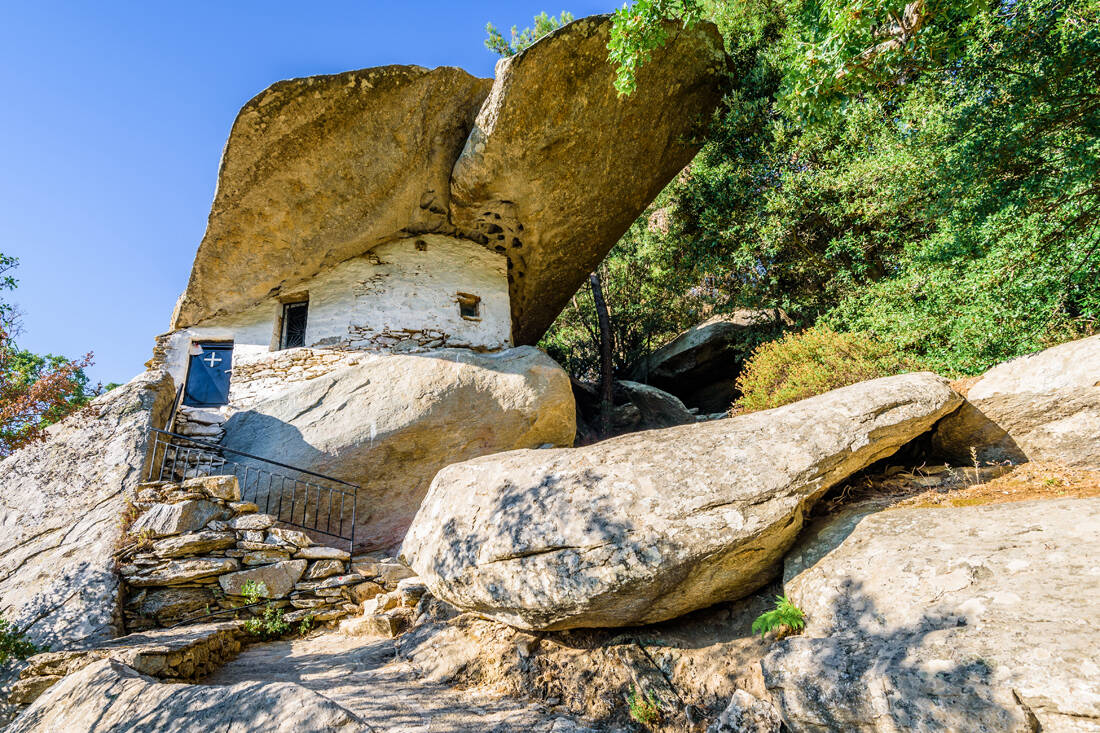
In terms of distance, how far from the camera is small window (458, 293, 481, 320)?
10.8 metres

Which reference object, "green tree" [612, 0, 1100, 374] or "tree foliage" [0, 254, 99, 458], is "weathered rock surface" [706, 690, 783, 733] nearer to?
"green tree" [612, 0, 1100, 374]

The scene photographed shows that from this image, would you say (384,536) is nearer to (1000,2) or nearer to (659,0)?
(659,0)

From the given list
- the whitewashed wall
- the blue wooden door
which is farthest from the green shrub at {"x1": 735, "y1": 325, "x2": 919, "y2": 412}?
the blue wooden door

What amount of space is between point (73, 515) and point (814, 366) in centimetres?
965

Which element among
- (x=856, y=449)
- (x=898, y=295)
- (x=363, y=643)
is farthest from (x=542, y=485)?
(x=898, y=295)

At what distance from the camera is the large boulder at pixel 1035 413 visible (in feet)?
12.7

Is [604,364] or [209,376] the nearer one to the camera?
[209,376]

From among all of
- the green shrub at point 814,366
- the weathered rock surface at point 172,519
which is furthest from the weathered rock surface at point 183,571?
the green shrub at point 814,366

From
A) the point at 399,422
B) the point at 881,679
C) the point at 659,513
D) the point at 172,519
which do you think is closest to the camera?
the point at 881,679

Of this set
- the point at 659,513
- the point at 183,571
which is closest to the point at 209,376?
the point at 183,571

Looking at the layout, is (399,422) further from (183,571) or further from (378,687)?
(378,687)

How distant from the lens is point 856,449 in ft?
12.7

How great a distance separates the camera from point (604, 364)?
1377 centimetres

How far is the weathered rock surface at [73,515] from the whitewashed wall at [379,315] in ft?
7.07
